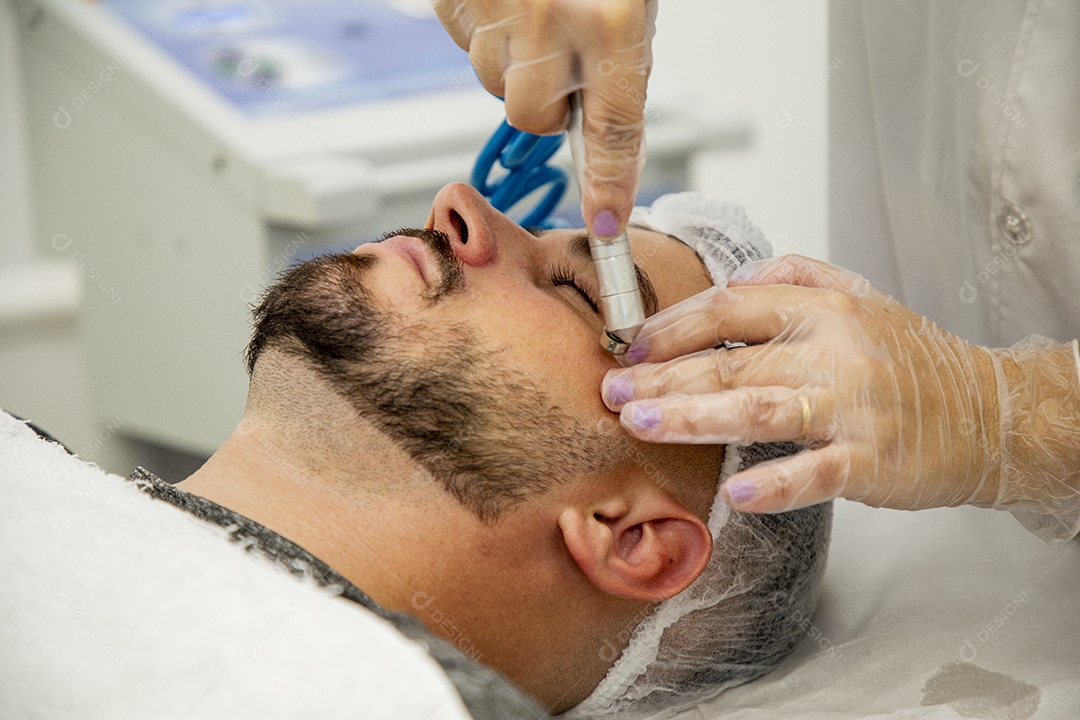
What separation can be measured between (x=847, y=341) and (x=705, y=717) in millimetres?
496

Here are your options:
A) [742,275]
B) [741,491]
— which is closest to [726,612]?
[741,491]

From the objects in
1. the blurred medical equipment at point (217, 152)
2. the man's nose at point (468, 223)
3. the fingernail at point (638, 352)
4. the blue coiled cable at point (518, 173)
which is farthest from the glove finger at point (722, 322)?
the blurred medical equipment at point (217, 152)

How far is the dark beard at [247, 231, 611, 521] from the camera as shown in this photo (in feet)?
3.64

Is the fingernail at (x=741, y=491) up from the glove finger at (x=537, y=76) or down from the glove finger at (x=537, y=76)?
down

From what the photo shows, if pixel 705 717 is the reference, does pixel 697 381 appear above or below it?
above

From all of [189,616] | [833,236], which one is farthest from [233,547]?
[833,236]

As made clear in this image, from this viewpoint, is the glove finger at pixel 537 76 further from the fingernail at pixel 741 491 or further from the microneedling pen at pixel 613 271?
the fingernail at pixel 741 491

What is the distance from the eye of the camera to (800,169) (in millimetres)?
2779

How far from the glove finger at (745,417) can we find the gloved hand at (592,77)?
0.62 ft

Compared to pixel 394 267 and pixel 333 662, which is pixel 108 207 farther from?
pixel 333 662

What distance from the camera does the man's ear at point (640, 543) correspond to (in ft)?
3.73

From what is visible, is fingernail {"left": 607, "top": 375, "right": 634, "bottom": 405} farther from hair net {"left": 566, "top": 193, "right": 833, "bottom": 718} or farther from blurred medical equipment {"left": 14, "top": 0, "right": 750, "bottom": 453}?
blurred medical equipment {"left": 14, "top": 0, "right": 750, "bottom": 453}

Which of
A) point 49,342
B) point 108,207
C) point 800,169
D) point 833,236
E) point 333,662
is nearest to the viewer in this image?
point 333,662

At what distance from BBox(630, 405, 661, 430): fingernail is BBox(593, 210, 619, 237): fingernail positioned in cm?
18
